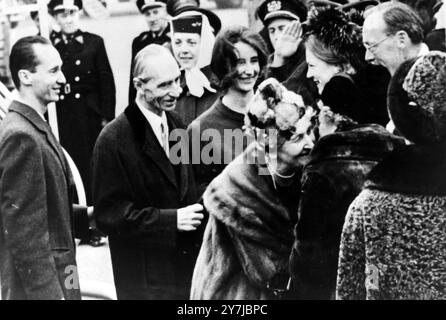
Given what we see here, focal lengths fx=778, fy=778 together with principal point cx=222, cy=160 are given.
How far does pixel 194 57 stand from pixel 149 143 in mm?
574

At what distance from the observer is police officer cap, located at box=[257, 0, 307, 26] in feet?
14.7

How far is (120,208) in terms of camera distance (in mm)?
4574

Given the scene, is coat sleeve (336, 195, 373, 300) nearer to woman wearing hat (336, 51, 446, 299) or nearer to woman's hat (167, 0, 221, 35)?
woman wearing hat (336, 51, 446, 299)

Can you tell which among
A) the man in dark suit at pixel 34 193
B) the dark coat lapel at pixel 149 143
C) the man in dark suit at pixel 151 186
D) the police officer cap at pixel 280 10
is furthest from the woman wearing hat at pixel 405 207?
the man in dark suit at pixel 34 193

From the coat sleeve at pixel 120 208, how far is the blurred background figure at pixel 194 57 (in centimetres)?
49

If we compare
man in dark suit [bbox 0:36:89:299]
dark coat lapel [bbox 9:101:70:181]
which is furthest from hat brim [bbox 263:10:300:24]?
dark coat lapel [bbox 9:101:70:181]

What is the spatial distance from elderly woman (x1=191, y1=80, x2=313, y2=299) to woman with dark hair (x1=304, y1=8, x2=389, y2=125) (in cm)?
24

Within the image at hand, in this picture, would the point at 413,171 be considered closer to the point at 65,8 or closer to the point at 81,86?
the point at 81,86

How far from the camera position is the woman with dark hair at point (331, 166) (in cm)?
386

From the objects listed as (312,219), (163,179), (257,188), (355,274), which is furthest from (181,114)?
(355,274)

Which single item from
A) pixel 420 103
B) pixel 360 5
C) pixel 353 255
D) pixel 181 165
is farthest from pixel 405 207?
pixel 181 165

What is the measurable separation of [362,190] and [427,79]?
0.64 m

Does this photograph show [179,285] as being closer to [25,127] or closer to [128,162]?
[128,162]

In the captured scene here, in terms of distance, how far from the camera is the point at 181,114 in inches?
182
